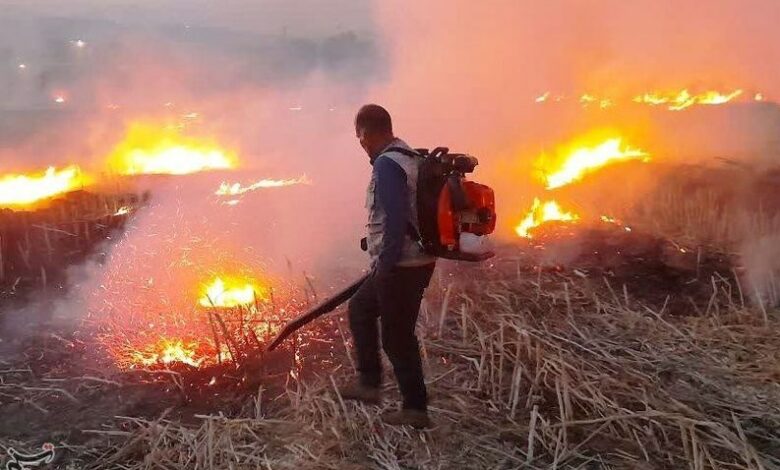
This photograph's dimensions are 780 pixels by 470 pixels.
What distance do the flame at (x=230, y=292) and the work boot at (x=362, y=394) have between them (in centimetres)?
193

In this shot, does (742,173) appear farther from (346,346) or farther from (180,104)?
(180,104)

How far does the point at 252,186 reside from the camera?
9.59m

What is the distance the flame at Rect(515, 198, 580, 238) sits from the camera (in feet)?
28.1

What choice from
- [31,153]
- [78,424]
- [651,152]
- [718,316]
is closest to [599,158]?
[651,152]

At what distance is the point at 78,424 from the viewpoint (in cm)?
415

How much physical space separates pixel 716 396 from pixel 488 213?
2.45 meters

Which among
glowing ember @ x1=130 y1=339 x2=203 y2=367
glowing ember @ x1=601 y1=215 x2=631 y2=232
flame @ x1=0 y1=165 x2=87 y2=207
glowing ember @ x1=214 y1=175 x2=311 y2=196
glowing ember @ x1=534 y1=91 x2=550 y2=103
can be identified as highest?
glowing ember @ x1=534 y1=91 x2=550 y2=103

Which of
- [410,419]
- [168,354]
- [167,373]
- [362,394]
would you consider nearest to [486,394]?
[410,419]

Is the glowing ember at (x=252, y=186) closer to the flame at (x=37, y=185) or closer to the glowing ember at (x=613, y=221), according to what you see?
the flame at (x=37, y=185)

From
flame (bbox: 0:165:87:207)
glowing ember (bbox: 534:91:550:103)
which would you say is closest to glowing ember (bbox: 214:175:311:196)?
flame (bbox: 0:165:87:207)

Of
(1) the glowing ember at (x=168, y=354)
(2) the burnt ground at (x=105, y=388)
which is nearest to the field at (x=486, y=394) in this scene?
(2) the burnt ground at (x=105, y=388)

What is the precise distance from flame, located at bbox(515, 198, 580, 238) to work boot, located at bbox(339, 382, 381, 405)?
4712 mm

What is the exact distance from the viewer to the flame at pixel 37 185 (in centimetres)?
842

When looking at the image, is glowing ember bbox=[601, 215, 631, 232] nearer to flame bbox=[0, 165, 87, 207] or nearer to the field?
the field
